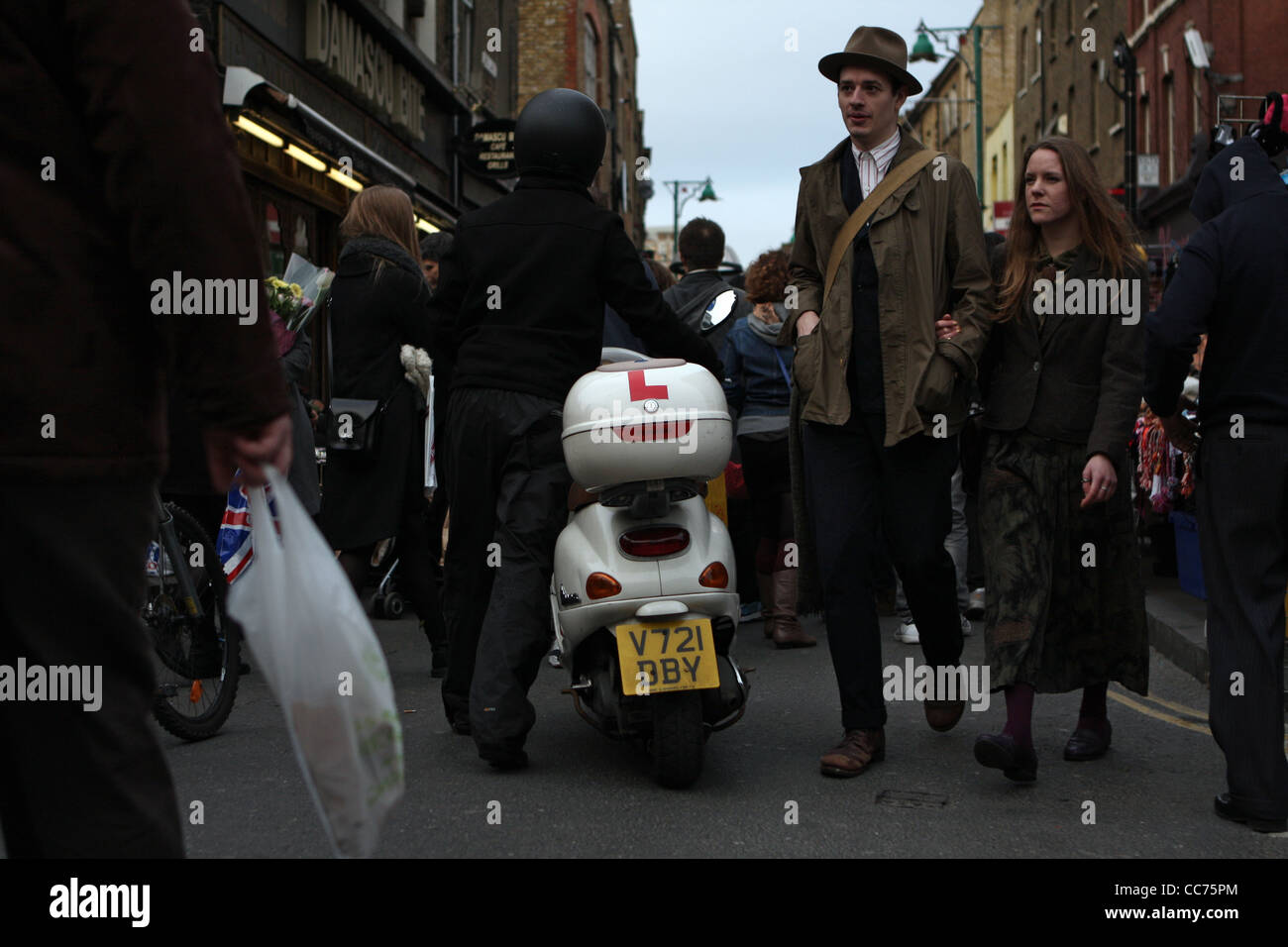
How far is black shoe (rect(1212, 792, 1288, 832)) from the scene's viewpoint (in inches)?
168

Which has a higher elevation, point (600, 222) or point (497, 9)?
point (497, 9)

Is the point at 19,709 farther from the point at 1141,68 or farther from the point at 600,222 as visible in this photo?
the point at 1141,68

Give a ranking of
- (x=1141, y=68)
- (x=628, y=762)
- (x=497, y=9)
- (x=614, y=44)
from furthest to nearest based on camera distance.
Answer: (x=614, y=44), (x=1141, y=68), (x=497, y=9), (x=628, y=762)

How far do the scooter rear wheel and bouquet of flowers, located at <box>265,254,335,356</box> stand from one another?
3258 millimetres

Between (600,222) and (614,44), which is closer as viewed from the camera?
(600,222)

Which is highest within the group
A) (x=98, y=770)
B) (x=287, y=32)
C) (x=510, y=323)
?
(x=287, y=32)

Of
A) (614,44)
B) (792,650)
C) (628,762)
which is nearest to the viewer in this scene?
(628,762)

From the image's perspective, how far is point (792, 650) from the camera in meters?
7.89

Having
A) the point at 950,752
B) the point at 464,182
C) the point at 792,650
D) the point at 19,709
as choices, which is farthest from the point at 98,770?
the point at 464,182

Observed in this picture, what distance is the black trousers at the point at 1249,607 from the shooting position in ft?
14.1

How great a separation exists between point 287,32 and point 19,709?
1238cm

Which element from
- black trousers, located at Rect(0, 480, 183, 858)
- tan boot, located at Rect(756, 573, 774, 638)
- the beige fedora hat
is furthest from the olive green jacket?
tan boot, located at Rect(756, 573, 774, 638)

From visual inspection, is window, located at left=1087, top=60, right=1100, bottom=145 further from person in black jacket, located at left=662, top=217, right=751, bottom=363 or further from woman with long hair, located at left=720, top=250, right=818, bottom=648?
woman with long hair, located at left=720, top=250, right=818, bottom=648

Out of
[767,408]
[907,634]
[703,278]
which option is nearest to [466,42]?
[703,278]
